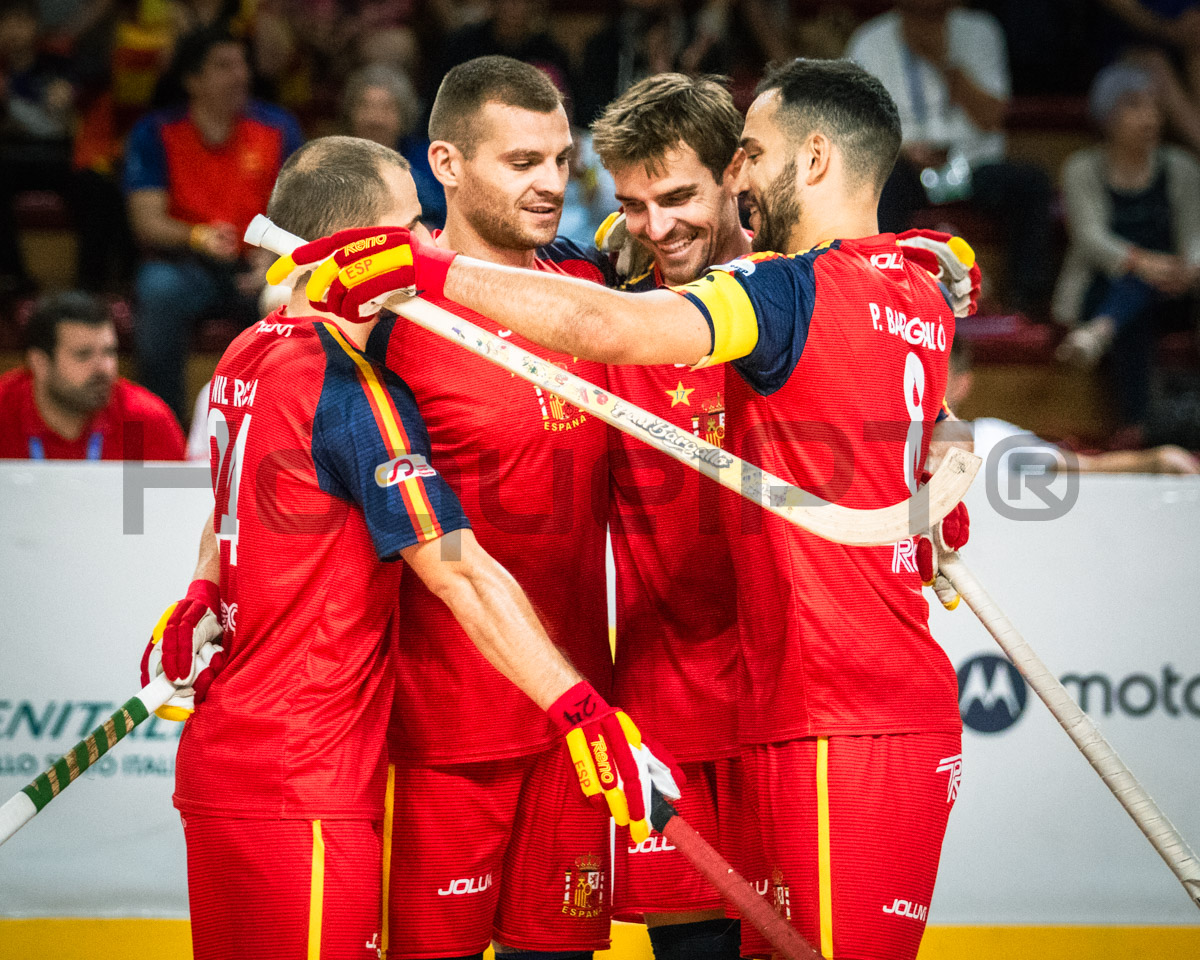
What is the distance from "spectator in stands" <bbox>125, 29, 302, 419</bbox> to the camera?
6.33 m

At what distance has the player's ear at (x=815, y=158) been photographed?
279 centimetres

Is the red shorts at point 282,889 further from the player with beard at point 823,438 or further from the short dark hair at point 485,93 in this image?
the short dark hair at point 485,93

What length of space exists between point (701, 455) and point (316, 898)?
1134mm

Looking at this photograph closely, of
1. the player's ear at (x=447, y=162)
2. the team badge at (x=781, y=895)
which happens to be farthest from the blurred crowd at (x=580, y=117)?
the team badge at (x=781, y=895)

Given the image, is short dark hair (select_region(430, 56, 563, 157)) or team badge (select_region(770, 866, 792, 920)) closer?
team badge (select_region(770, 866, 792, 920))

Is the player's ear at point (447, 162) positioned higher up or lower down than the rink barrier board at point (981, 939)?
higher up

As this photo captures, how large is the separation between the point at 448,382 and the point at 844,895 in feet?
4.57

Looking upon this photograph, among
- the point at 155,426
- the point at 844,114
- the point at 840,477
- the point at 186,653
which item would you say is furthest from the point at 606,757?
the point at 155,426

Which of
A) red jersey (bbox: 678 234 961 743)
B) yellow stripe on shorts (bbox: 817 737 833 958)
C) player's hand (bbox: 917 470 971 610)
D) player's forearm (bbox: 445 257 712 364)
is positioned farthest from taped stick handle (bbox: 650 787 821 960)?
player's forearm (bbox: 445 257 712 364)

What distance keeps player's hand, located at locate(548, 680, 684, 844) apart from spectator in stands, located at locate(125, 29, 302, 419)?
4261 millimetres

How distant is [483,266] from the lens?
8.32 feet

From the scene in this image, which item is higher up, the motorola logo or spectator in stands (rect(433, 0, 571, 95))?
spectator in stands (rect(433, 0, 571, 95))

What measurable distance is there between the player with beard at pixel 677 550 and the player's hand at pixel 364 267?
2.84 ft

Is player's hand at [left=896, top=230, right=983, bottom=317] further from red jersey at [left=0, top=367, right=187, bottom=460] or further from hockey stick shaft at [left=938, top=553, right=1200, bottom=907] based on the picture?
red jersey at [left=0, top=367, right=187, bottom=460]
